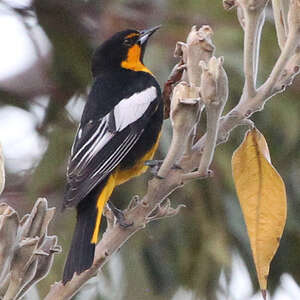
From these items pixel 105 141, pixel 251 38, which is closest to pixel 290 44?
pixel 251 38

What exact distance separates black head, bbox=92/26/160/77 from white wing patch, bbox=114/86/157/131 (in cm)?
33

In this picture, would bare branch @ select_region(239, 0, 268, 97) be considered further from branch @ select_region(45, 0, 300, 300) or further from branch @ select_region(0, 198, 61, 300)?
branch @ select_region(0, 198, 61, 300)

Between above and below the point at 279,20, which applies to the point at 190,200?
below

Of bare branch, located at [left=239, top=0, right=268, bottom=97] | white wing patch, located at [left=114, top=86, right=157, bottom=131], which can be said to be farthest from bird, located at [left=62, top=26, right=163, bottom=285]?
bare branch, located at [left=239, top=0, right=268, bottom=97]

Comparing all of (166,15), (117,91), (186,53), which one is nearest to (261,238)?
(186,53)

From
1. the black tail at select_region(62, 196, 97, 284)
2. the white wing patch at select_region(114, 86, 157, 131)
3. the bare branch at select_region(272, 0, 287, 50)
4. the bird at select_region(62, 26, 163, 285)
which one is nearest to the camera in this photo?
the bare branch at select_region(272, 0, 287, 50)

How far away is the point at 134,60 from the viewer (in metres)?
2.20

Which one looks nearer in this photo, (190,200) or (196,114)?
(196,114)

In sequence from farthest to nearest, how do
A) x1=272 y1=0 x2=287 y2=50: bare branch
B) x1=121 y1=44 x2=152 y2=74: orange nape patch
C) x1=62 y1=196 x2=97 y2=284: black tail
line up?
1. x1=121 y1=44 x2=152 y2=74: orange nape patch
2. x1=62 y1=196 x2=97 y2=284: black tail
3. x1=272 y1=0 x2=287 y2=50: bare branch

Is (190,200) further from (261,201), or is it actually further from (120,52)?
(261,201)

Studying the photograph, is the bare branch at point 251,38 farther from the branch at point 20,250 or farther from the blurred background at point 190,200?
the blurred background at point 190,200

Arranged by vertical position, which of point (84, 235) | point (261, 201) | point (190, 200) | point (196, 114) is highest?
point (196, 114)

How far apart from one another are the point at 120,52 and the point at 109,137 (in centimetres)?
59

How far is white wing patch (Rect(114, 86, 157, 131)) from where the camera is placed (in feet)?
5.53
